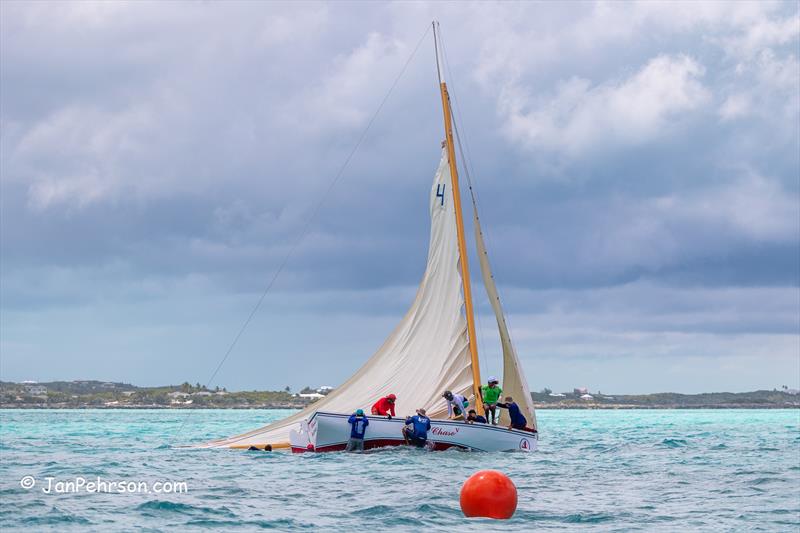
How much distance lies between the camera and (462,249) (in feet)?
134

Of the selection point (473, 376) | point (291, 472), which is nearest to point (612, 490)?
point (291, 472)

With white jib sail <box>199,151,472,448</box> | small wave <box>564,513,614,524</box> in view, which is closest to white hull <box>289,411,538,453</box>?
white jib sail <box>199,151,472,448</box>

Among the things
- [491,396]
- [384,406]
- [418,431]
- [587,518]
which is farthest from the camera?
[491,396]

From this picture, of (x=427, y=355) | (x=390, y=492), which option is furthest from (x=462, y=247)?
(x=390, y=492)

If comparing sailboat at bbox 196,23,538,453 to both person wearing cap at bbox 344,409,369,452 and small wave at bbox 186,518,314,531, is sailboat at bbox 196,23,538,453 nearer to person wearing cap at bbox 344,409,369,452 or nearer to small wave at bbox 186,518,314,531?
person wearing cap at bbox 344,409,369,452

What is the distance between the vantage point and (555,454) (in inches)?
1671

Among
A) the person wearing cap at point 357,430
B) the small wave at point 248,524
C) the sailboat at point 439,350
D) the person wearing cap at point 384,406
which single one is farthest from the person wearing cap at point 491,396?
the small wave at point 248,524

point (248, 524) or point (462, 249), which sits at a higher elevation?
point (462, 249)

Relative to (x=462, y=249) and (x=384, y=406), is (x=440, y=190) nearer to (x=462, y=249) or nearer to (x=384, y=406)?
(x=462, y=249)

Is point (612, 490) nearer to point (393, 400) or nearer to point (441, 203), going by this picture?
point (393, 400)

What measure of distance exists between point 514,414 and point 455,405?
2242 mm

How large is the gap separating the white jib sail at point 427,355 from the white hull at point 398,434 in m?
3.81

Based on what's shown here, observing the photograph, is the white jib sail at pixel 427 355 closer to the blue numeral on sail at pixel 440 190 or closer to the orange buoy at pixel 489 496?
the blue numeral on sail at pixel 440 190

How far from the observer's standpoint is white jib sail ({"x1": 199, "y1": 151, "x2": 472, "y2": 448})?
39844mm
